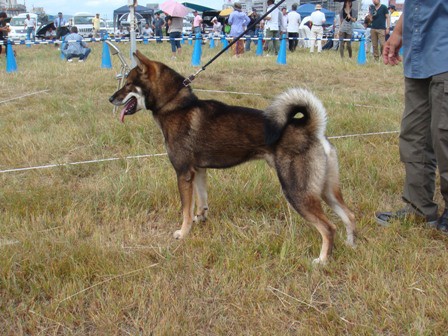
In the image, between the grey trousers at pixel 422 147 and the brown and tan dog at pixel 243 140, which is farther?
the grey trousers at pixel 422 147

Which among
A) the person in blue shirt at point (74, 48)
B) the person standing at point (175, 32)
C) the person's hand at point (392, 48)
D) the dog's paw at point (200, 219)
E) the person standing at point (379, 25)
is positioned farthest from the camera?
the person standing at point (175, 32)

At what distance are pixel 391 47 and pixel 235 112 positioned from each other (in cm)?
129

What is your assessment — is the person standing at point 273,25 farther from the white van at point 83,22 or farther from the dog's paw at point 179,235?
the white van at point 83,22

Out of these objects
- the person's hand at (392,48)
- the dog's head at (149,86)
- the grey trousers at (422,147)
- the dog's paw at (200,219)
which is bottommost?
the dog's paw at (200,219)

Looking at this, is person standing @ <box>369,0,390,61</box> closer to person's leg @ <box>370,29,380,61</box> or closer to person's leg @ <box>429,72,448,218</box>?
person's leg @ <box>370,29,380,61</box>

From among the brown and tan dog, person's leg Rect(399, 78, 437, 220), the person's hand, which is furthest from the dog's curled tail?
the person's hand

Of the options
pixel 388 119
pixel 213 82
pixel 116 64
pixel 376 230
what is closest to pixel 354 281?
pixel 376 230

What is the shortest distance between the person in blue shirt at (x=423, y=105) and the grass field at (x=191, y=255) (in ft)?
0.83

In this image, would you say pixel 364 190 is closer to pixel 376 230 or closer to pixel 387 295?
pixel 376 230

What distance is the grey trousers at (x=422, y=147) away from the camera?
2.86 metres

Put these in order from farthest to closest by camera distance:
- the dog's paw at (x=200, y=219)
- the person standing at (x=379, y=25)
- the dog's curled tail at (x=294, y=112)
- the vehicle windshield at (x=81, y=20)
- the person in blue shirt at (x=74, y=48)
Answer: the vehicle windshield at (x=81, y=20) < the person in blue shirt at (x=74, y=48) < the person standing at (x=379, y=25) < the dog's paw at (x=200, y=219) < the dog's curled tail at (x=294, y=112)

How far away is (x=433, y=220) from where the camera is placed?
3.18m

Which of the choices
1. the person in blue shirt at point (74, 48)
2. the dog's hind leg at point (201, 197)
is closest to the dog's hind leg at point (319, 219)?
the dog's hind leg at point (201, 197)

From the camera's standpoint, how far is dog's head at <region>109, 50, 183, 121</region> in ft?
10.5
